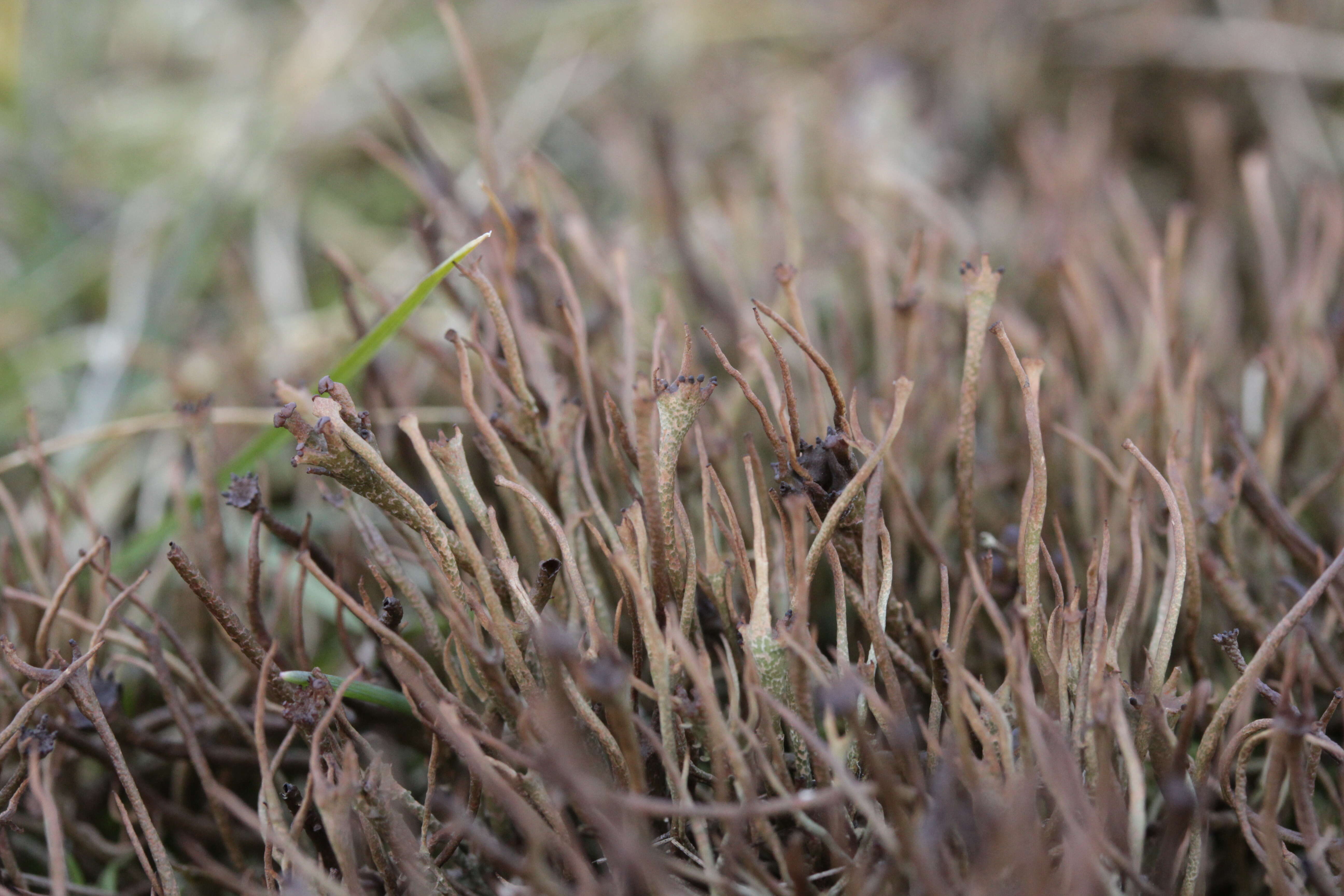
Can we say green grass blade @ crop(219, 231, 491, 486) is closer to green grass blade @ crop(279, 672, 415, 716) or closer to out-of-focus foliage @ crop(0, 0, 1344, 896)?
out-of-focus foliage @ crop(0, 0, 1344, 896)

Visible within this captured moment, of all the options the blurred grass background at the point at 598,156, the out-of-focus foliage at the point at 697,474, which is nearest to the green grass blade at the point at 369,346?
the out-of-focus foliage at the point at 697,474

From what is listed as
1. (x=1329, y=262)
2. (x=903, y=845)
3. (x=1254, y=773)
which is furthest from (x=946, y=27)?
(x=903, y=845)

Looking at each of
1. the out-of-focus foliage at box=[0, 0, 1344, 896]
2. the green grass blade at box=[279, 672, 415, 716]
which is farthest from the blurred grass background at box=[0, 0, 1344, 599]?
the green grass blade at box=[279, 672, 415, 716]

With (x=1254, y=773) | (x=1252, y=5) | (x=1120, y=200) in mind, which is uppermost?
(x=1252, y=5)

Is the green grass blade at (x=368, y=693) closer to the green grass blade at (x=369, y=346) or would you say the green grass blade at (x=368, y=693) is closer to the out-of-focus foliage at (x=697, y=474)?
the out-of-focus foliage at (x=697, y=474)

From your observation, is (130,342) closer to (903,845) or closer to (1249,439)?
(903,845)

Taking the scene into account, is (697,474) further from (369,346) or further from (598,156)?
(598,156)
